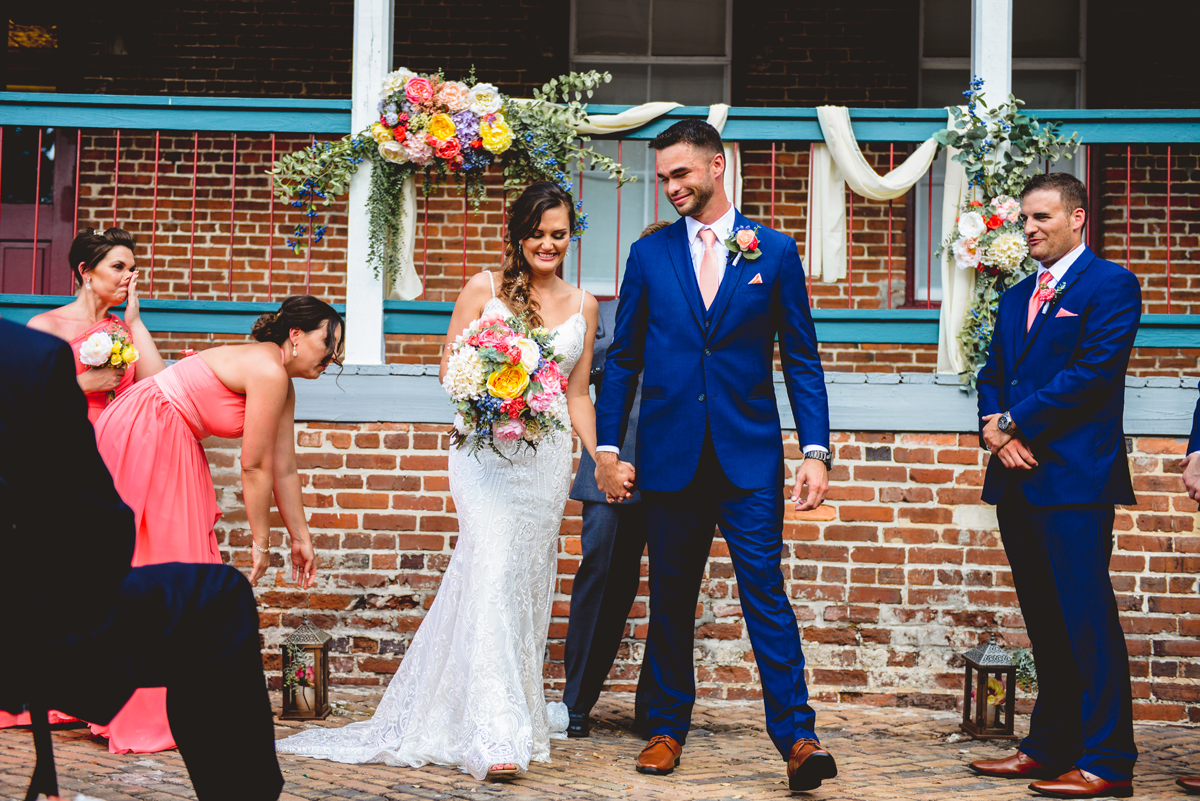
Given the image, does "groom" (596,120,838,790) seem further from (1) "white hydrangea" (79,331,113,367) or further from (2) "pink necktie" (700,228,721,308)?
(1) "white hydrangea" (79,331,113,367)

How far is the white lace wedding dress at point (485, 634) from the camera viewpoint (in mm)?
3975

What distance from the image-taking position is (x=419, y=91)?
206 inches

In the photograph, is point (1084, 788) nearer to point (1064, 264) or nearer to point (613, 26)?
point (1064, 264)

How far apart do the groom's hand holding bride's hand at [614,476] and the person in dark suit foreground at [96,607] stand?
1575mm

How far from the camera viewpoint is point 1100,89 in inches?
313

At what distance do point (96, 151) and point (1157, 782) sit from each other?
7.58 m

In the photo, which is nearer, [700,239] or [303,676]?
[700,239]

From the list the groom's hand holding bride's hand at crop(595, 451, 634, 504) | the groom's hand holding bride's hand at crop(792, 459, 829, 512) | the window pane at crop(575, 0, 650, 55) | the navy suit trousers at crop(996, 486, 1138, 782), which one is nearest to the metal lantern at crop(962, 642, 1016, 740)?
the navy suit trousers at crop(996, 486, 1138, 782)

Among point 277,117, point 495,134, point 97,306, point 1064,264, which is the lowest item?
point 97,306

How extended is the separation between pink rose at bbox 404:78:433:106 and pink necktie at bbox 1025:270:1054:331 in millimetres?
2911

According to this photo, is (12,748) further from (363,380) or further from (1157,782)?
(1157,782)

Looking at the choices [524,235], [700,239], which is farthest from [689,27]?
[700,239]

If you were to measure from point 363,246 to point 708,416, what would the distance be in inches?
98.2

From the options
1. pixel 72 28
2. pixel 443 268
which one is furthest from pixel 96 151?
pixel 443 268
